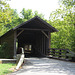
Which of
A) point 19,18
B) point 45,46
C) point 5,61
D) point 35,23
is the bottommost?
point 5,61

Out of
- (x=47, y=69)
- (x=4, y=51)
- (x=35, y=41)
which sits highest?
(x=35, y=41)

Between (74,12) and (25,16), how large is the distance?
2934 cm

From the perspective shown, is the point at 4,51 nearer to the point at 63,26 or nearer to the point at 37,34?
the point at 37,34

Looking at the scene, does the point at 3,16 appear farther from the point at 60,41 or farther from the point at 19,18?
the point at 19,18

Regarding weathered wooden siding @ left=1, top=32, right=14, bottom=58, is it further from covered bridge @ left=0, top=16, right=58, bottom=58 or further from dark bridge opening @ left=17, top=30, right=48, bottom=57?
dark bridge opening @ left=17, top=30, right=48, bottom=57

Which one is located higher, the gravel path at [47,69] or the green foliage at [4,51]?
the green foliage at [4,51]

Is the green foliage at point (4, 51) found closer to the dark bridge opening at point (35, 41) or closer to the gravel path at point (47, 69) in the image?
the dark bridge opening at point (35, 41)

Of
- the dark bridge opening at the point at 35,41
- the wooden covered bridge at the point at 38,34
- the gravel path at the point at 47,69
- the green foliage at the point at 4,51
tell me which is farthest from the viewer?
the dark bridge opening at the point at 35,41

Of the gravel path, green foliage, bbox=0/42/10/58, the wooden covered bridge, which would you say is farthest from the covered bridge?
the gravel path

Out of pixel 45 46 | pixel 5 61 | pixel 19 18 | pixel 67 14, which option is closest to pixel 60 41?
pixel 67 14

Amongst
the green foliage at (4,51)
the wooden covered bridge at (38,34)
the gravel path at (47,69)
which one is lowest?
the gravel path at (47,69)

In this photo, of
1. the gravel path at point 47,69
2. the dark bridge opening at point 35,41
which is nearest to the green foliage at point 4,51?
the dark bridge opening at point 35,41

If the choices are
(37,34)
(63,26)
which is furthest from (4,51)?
(63,26)

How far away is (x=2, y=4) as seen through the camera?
1875 centimetres
